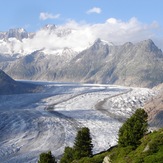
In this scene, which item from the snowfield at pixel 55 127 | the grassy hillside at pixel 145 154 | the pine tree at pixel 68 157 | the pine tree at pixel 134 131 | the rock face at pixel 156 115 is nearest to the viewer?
the grassy hillside at pixel 145 154

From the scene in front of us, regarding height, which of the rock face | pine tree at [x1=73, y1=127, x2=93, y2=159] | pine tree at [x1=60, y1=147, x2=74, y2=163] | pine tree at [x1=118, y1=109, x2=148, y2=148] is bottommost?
the rock face

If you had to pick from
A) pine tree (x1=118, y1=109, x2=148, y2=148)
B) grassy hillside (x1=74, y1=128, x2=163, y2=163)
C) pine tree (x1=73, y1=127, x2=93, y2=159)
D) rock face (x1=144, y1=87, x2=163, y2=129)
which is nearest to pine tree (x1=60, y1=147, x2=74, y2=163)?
pine tree (x1=73, y1=127, x2=93, y2=159)

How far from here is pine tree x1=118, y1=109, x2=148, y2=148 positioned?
122 ft

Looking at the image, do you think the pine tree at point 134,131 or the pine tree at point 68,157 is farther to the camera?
the pine tree at point 68,157

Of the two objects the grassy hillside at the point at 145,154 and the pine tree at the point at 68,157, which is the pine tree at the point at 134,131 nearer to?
the grassy hillside at the point at 145,154

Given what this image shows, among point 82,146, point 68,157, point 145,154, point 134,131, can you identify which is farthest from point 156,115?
point 145,154

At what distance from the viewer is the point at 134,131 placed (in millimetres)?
38562

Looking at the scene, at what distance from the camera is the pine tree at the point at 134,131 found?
122ft

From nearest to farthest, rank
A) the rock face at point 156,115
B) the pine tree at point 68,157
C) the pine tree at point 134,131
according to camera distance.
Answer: the pine tree at point 134,131
the pine tree at point 68,157
the rock face at point 156,115

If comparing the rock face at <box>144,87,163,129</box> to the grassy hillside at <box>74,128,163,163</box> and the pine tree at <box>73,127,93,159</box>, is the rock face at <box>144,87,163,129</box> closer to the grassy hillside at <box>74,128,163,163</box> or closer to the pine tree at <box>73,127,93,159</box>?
the pine tree at <box>73,127,93,159</box>

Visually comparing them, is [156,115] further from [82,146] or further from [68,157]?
[82,146]

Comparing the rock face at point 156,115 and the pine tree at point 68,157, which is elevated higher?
the pine tree at point 68,157

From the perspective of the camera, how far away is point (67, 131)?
9788cm

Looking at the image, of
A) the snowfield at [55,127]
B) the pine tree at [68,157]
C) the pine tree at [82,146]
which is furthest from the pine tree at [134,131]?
the snowfield at [55,127]
